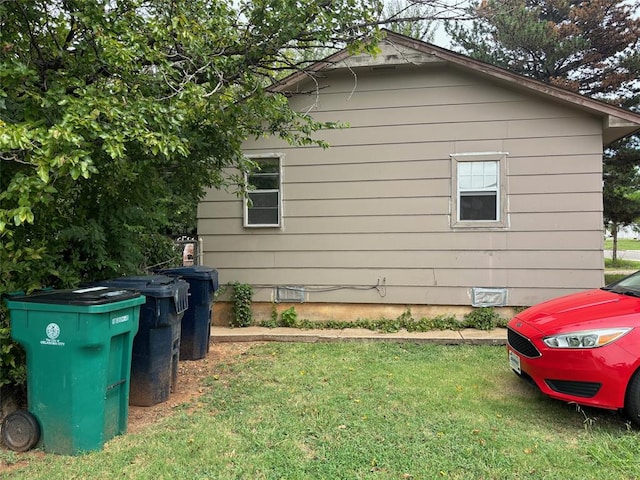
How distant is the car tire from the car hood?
0.41 meters

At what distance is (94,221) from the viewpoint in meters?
4.33

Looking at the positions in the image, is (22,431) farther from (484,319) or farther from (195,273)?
(484,319)

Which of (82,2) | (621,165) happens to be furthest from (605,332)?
(621,165)

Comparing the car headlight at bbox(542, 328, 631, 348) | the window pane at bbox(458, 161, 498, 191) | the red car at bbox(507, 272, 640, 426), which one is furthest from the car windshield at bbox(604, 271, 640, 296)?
the window pane at bbox(458, 161, 498, 191)

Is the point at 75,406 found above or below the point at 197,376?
above

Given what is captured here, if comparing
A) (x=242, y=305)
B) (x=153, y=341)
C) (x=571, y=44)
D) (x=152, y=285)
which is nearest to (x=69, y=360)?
(x=153, y=341)

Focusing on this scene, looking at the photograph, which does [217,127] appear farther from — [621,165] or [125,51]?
[621,165]

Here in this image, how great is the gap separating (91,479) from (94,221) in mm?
2447

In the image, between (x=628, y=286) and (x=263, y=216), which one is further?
(x=263, y=216)

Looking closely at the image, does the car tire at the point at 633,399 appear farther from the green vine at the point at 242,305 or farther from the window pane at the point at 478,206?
the green vine at the point at 242,305

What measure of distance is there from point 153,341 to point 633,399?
3975 millimetres

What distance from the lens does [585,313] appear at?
3.65 m

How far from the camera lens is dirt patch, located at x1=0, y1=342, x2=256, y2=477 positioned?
314cm

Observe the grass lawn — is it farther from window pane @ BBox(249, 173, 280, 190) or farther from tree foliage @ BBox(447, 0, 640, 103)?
tree foliage @ BBox(447, 0, 640, 103)
